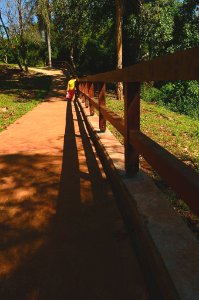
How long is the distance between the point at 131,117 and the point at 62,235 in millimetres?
1301

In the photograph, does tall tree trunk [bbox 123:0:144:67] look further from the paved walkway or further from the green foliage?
the paved walkway

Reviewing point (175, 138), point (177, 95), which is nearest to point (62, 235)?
point (175, 138)

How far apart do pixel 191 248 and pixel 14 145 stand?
5261 mm

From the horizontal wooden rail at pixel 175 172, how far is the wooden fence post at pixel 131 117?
0.54 m

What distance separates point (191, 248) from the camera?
2.45 metres

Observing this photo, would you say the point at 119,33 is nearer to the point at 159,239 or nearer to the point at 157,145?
the point at 157,145

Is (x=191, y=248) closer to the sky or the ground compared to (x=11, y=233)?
closer to the sky

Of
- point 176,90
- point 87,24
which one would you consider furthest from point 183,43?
point 87,24

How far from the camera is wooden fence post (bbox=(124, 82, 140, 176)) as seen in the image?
11.6 ft

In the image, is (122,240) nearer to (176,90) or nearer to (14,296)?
(14,296)

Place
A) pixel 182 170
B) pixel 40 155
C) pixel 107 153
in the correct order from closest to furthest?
pixel 182 170 → pixel 107 153 → pixel 40 155

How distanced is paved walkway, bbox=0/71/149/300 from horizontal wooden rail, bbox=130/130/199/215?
0.77 m

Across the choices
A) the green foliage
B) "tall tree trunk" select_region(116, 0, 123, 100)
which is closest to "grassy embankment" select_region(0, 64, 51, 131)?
"tall tree trunk" select_region(116, 0, 123, 100)

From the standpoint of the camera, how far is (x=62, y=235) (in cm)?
326
